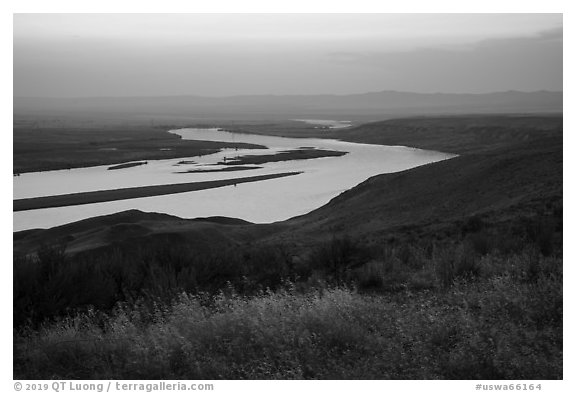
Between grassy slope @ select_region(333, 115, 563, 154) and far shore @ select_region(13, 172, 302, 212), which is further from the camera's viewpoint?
grassy slope @ select_region(333, 115, 563, 154)

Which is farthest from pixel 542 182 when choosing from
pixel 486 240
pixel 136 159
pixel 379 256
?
pixel 136 159

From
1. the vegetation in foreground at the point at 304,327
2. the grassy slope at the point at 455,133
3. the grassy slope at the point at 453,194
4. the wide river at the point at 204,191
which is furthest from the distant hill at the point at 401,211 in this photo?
the grassy slope at the point at 455,133

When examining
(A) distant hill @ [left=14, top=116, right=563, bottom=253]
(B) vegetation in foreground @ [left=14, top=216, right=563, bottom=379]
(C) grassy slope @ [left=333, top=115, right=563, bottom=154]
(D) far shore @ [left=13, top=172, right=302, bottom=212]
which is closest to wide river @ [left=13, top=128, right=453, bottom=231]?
(D) far shore @ [left=13, top=172, right=302, bottom=212]

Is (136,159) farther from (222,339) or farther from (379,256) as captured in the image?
(222,339)

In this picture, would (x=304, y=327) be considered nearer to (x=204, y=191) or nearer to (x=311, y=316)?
(x=311, y=316)

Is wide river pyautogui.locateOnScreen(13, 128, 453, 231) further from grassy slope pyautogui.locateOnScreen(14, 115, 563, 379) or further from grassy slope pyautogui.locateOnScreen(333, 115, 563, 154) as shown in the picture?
grassy slope pyautogui.locateOnScreen(14, 115, 563, 379)

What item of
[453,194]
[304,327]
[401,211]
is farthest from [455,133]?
[304,327]
